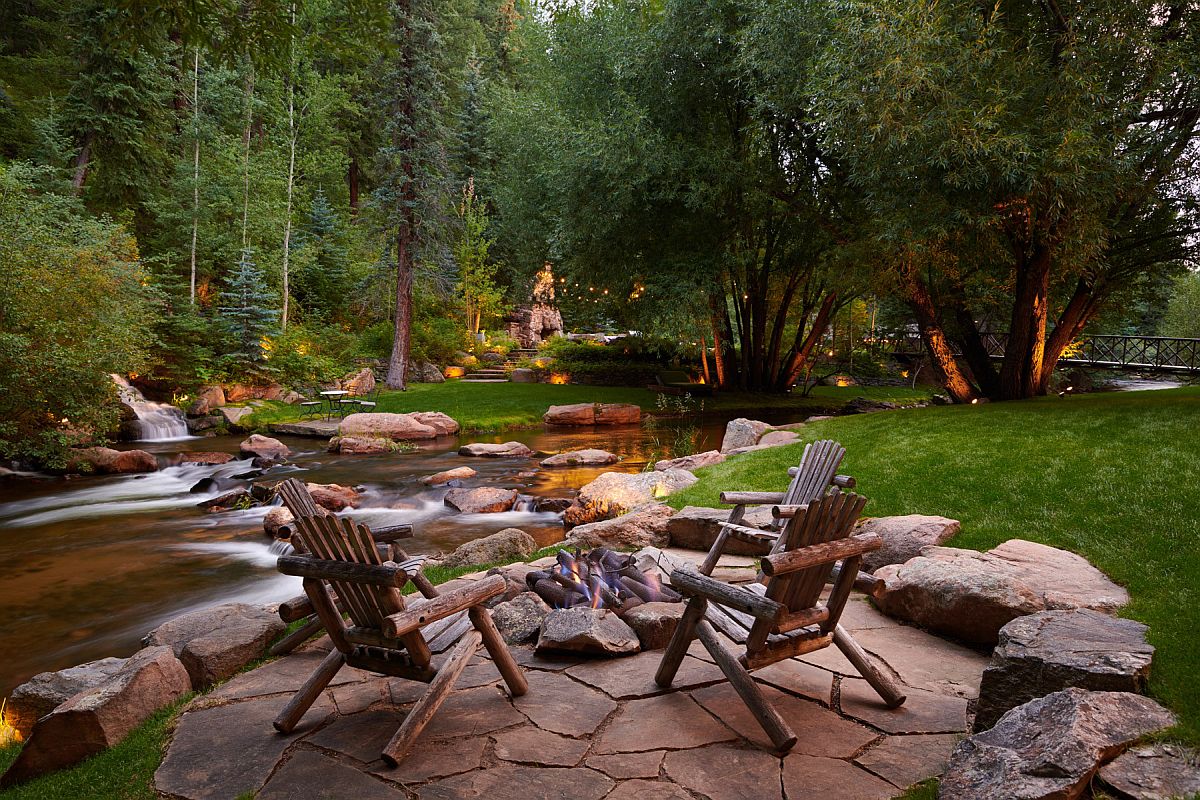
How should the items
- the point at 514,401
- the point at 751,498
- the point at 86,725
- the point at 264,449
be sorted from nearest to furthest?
the point at 86,725, the point at 751,498, the point at 264,449, the point at 514,401

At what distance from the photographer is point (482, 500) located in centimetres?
1062

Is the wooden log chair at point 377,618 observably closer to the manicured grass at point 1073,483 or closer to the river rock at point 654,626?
the river rock at point 654,626

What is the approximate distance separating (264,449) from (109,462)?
8.75 feet

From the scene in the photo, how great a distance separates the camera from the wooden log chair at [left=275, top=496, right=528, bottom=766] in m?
3.27

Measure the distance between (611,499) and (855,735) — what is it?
5.99 meters

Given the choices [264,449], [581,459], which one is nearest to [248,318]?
[264,449]

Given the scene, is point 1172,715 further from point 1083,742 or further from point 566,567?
point 566,567

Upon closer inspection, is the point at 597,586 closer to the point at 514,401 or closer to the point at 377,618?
the point at 377,618

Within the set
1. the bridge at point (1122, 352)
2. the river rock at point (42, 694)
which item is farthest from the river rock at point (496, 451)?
the bridge at point (1122, 352)

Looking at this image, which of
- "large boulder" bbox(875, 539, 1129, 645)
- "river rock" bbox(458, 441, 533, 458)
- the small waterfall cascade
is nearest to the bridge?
"river rock" bbox(458, 441, 533, 458)

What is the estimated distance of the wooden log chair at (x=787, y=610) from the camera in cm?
332

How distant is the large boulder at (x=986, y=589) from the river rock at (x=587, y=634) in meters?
1.60

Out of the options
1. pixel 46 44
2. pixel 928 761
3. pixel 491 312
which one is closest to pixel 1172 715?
pixel 928 761

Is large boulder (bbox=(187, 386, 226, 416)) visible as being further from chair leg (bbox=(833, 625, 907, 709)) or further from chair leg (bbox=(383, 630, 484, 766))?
chair leg (bbox=(833, 625, 907, 709))
